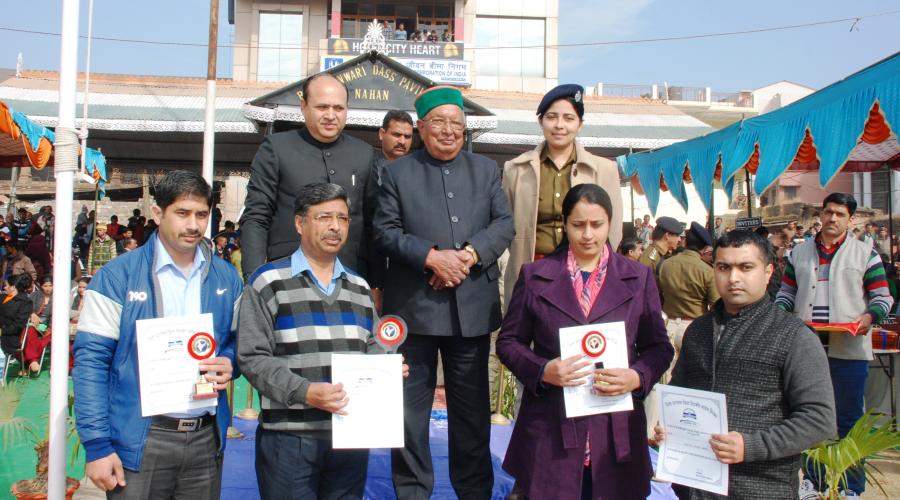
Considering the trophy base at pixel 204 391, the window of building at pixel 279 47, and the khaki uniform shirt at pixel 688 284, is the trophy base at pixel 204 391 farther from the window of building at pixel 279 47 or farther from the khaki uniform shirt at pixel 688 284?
the window of building at pixel 279 47

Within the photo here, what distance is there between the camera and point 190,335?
2295 mm

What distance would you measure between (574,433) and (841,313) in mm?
3050

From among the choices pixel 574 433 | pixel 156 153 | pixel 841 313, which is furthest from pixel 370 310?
pixel 156 153

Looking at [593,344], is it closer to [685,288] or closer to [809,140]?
[685,288]

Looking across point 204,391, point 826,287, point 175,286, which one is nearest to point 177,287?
point 175,286

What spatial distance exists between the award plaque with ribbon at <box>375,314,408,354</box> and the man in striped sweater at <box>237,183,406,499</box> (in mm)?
53

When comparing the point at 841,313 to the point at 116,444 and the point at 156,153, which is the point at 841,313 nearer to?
the point at 116,444

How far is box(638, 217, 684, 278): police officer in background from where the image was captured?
6.98 meters

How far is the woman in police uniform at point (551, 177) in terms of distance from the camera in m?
3.28

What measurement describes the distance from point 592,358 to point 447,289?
80 centimetres

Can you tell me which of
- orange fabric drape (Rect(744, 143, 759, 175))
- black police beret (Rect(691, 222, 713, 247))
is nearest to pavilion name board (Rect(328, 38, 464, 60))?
orange fabric drape (Rect(744, 143, 759, 175))

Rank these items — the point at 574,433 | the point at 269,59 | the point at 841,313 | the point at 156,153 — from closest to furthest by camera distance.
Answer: the point at 574,433 → the point at 841,313 → the point at 156,153 → the point at 269,59

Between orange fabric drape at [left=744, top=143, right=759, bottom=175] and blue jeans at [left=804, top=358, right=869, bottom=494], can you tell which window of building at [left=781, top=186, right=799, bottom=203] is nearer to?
orange fabric drape at [left=744, top=143, right=759, bottom=175]

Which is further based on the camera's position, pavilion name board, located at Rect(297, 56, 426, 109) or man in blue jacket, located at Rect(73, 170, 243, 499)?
Answer: pavilion name board, located at Rect(297, 56, 426, 109)
